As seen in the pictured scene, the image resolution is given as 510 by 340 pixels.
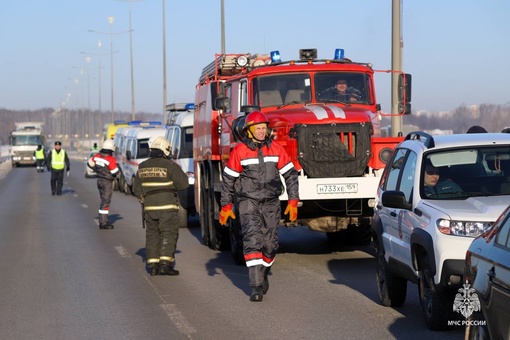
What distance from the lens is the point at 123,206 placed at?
101 feet

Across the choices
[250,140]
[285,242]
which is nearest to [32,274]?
[250,140]

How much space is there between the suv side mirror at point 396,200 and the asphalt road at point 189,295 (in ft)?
3.49

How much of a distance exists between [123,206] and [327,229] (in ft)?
52.7

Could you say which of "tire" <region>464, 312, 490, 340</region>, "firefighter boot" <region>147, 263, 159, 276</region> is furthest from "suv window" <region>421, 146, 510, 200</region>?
"firefighter boot" <region>147, 263, 159, 276</region>

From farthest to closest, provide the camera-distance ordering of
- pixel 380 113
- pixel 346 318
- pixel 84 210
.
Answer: pixel 84 210, pixel 380 113, pixel 346 318

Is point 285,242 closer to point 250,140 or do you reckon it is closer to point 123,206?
point 250,140

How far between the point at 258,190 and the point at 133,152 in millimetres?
24150

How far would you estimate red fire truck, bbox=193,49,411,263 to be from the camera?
588 inches

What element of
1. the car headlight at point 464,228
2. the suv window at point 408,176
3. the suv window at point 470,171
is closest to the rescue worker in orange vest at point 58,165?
the suv window at point 408,176

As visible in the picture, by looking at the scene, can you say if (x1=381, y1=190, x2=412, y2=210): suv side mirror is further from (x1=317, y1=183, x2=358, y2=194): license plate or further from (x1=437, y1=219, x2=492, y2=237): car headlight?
(x1=317, y1=183, x2=358, y2=194): license plate

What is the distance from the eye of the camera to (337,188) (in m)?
14.9

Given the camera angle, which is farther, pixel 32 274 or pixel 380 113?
pixel 380 113

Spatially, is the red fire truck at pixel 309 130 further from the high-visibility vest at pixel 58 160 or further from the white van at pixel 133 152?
the high-visibility vest at pixel 58 160

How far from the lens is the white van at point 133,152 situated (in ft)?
113
